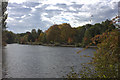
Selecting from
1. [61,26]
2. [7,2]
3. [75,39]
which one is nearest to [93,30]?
[75,39]

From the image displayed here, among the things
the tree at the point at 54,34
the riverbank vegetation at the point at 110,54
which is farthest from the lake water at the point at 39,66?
the tree at the point at 54,34

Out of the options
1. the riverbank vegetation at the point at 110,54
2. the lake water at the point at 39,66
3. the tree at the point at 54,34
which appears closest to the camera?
the riverbank vegetation at the point at 110,54

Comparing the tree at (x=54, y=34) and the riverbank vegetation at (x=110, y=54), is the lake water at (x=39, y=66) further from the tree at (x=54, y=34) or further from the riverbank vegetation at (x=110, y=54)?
the tree at (x=54, y=34)

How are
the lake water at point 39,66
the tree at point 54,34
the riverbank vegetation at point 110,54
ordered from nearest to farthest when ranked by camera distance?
the riverbank vegetation at point 110,54
the lake water at point 39,66
the tree at point 54,34

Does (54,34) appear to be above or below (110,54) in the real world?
above

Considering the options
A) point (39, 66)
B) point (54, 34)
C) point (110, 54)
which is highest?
point (54, 34)

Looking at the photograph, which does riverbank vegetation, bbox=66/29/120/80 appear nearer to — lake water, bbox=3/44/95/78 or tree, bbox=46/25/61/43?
lake water, bbox=3/44/95/78

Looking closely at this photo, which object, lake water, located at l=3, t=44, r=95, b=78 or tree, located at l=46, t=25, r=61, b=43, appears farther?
tree, located at l=46, t=25, r=61, b=43

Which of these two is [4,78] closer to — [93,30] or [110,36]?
[110,36]

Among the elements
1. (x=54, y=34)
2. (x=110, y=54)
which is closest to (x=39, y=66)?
(x=110, y=54)

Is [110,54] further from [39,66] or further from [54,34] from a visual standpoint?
[54,34]

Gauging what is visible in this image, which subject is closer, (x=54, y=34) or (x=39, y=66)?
(x=39, y=66)

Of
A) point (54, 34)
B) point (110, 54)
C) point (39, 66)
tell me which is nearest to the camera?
point (110, 54)

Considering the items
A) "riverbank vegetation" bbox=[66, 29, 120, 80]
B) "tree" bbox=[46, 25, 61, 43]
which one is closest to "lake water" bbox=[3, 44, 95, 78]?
"riverbank vegetation" bbox=[66, 29, 120, 80]
